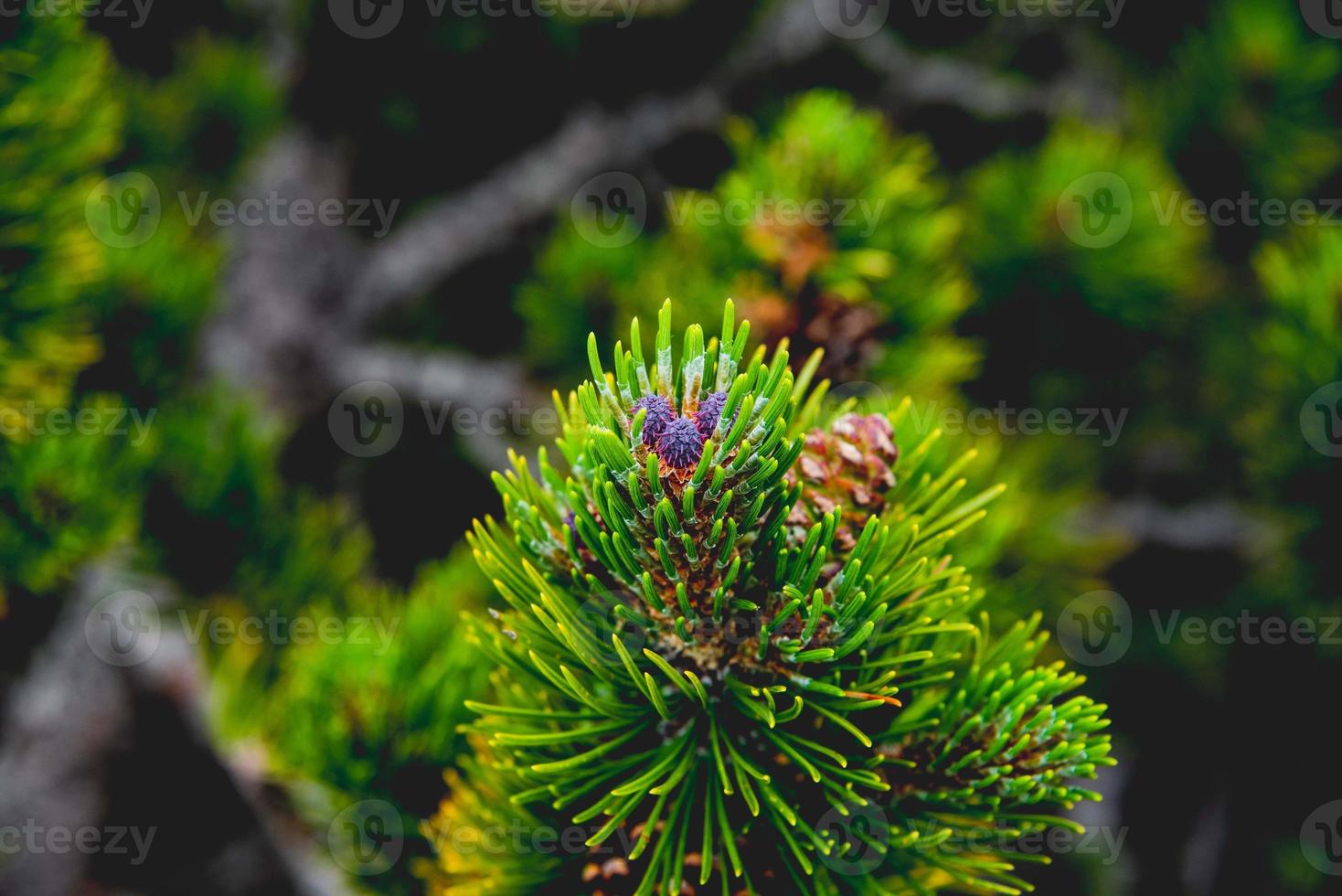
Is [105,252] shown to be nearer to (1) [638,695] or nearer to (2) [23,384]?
(2) [23,384]

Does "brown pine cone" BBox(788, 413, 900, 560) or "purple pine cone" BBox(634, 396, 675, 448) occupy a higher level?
"brown pine cone" BBox(788, 413, 900, 560)

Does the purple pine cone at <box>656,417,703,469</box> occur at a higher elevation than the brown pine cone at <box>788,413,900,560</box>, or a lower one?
lower

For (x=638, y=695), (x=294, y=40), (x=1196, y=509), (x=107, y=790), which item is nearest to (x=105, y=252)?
(x=294, y=40)

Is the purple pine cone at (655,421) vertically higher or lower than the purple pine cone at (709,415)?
lower

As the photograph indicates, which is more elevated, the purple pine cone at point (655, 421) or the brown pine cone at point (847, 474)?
the brown pine cone at point (847, 474)
